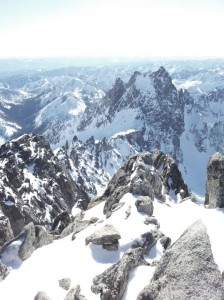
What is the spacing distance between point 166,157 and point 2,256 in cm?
6458

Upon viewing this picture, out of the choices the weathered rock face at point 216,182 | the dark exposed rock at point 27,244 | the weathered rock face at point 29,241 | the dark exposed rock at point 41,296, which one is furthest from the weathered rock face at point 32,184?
the dark exposed rock at point 41,296

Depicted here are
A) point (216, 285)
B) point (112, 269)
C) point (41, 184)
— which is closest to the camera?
point (216, 285)

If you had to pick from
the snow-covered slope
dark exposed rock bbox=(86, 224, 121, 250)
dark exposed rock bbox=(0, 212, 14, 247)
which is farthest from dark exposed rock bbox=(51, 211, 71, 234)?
dark exposed rock bbox=(86, 224, 121, 250)

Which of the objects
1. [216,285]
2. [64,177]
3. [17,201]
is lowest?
[64,177]

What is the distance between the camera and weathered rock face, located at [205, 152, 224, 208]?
44.4 meters

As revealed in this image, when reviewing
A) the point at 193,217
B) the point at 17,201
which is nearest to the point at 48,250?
the point at 193,217

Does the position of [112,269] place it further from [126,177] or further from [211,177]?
[126,177]

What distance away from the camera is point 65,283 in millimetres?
33562

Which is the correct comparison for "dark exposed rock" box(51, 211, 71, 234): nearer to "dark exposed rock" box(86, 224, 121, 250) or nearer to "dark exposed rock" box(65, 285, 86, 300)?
"dark exposed rock" box(86, 224, 121, 250)

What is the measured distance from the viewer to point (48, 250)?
1704 inches

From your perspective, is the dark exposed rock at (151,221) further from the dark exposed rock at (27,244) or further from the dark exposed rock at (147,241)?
the dark exposed rock at (27,244)

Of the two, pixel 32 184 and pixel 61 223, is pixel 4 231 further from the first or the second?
pixel 32 184

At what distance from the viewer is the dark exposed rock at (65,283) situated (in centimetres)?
3328

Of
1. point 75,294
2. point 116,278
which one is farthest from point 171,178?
point 75,294
